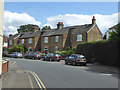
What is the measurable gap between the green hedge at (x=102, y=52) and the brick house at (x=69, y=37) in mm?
12514

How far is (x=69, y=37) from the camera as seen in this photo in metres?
43.0

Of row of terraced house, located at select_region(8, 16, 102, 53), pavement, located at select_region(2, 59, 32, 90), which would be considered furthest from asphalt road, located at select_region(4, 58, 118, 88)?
row of terraced house, located at select_region(8, 16, 102, 53)

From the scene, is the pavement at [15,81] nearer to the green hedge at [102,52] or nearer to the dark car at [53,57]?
the green hedge at [102,52]

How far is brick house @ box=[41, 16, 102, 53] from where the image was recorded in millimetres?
39375

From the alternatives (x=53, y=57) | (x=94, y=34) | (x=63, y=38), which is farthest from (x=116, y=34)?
(x=63, y=38)

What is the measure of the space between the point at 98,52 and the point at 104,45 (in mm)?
1895

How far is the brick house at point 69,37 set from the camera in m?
39.4

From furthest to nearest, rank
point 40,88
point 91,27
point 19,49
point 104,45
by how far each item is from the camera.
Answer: point 19,49 < point 91,27 < point 104,45 < point 40,88

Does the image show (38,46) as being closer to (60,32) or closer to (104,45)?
(60,32)

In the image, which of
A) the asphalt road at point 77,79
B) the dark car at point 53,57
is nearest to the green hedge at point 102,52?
the dark car at point 53,57

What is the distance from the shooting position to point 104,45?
20672mm

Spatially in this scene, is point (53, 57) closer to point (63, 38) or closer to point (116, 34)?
point (63, 38)

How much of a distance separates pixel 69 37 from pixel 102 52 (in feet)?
73.0

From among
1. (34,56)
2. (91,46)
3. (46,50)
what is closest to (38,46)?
(46,50)
